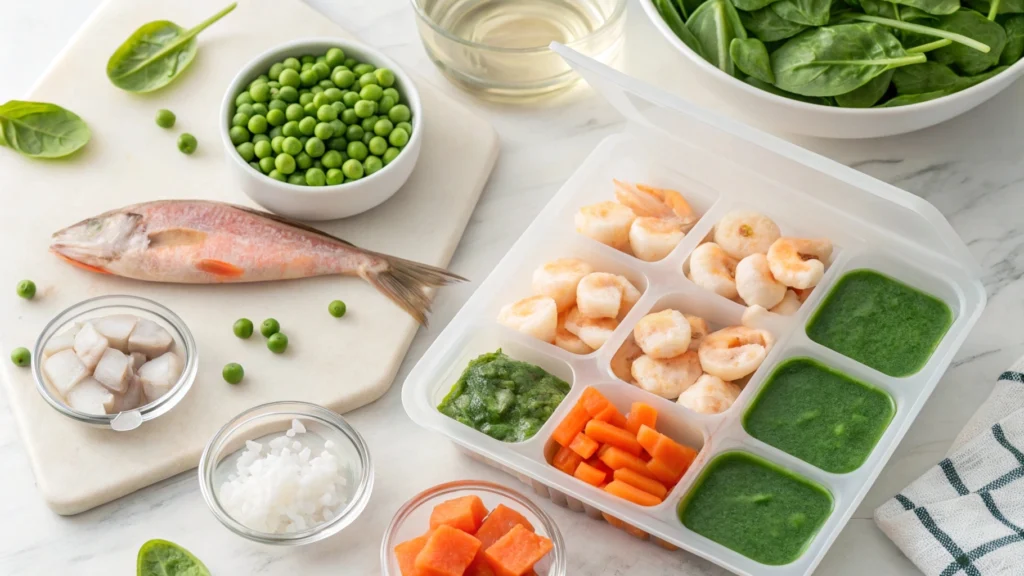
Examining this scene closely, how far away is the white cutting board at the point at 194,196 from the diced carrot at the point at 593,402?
519 mm

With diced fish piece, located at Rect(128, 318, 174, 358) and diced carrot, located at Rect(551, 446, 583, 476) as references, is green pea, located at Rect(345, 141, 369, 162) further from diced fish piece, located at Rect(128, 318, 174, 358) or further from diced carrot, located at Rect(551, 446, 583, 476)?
diced carrot, located at Rect(551, 446, 583, 476)

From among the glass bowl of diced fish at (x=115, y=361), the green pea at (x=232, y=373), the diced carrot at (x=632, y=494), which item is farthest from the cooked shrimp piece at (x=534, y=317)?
the glass bowl of diced fish at (x=115, y=361)

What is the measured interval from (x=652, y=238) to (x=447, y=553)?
0.93 metres

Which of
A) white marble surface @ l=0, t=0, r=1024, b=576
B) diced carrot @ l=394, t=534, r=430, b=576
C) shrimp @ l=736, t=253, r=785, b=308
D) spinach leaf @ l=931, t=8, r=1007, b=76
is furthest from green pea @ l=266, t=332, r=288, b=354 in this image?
Answer: spinach leaf @ l=931, t=8, r=1007, b=76

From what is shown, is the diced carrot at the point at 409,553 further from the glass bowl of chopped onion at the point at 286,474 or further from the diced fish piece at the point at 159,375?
the diced fish piece at the point at 159,375

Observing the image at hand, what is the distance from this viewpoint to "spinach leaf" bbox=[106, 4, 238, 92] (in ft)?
10.5

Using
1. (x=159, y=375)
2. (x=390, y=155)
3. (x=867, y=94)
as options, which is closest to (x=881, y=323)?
(x=867, y=94)

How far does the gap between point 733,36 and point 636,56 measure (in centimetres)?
45

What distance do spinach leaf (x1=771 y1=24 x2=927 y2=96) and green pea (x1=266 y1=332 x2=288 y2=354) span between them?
137 centimetres

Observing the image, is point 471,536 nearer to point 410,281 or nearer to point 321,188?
point 410,281

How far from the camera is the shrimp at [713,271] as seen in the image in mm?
2684

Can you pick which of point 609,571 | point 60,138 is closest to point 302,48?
point 60,138

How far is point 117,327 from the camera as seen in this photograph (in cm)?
265

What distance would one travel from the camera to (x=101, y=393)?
256 cm
